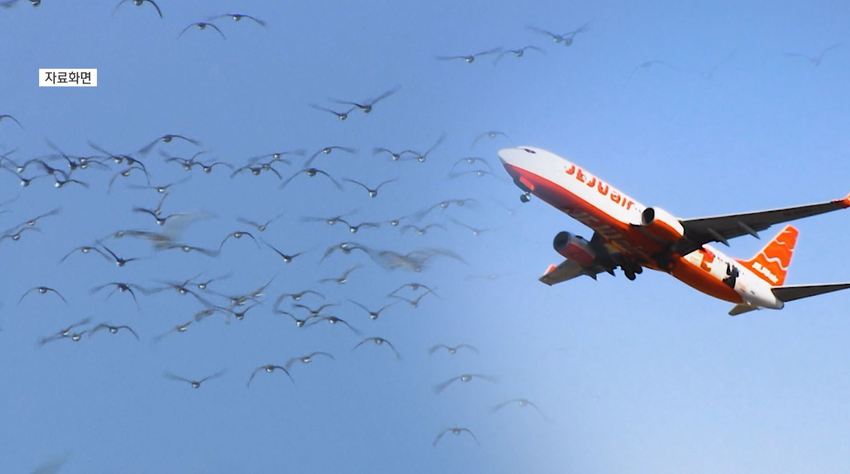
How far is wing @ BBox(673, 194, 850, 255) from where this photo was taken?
29.3 m

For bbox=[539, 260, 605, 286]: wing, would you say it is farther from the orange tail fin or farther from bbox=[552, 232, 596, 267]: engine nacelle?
the orange tail fin

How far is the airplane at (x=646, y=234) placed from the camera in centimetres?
3012

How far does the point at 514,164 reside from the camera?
3014 cm

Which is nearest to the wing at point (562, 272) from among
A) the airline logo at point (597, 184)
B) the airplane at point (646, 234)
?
the airplane at point (646, 234)

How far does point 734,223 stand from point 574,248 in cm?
332

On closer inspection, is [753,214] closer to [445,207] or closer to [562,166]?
[562,166]

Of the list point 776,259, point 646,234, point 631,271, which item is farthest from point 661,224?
point 776,259

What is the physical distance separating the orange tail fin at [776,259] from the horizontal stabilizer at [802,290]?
1.24 metres

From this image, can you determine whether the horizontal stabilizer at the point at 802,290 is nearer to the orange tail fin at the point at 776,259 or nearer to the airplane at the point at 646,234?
the airplane at the point at 646,234

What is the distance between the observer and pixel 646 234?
101 ft

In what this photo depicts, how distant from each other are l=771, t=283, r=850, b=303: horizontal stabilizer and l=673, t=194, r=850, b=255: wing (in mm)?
2183

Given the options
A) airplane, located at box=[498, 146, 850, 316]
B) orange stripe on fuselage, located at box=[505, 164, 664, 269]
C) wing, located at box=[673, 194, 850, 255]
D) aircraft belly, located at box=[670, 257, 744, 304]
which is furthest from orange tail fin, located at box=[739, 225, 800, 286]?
orange stripe on fuselage, located at box=[505, 164, 664, 269]

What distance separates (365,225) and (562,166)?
15.5ft

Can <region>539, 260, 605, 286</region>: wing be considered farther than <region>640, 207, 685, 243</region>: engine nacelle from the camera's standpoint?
Yes
